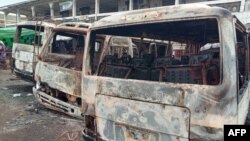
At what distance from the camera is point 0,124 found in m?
5.37

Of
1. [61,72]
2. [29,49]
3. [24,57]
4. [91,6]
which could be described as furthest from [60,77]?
[91,6]

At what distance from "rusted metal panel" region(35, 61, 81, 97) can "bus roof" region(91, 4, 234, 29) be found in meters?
2.30

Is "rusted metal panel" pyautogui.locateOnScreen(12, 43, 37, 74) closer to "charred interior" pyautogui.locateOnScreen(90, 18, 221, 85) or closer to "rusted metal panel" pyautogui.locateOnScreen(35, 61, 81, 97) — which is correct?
"rusted metal panel" pyautogui.locateOnScreen(35, 61, 81, 97)

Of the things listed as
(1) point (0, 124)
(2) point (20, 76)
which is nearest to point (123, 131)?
(1) point (0, 124)

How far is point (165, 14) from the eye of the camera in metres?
2.62

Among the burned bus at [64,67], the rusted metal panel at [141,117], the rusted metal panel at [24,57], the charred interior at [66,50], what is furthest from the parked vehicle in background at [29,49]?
the rusted metal panel at [141,117]

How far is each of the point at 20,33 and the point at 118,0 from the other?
40.3ft

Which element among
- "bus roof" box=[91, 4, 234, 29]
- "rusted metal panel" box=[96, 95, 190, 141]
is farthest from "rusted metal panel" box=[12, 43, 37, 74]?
"rusted metal panel" box=[96, 95, 190, 141]

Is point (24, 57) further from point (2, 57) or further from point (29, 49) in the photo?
point (2, 57)

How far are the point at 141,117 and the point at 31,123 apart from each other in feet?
11.5

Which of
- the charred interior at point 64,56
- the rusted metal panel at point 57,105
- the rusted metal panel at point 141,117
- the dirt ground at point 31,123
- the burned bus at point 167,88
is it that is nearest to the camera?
the burned bus at point 167,88

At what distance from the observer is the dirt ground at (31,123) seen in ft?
15.7

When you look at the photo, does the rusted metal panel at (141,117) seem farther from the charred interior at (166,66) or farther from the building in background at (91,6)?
the building in background at (91,6)

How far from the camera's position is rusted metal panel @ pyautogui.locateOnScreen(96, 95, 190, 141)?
8.18ft
